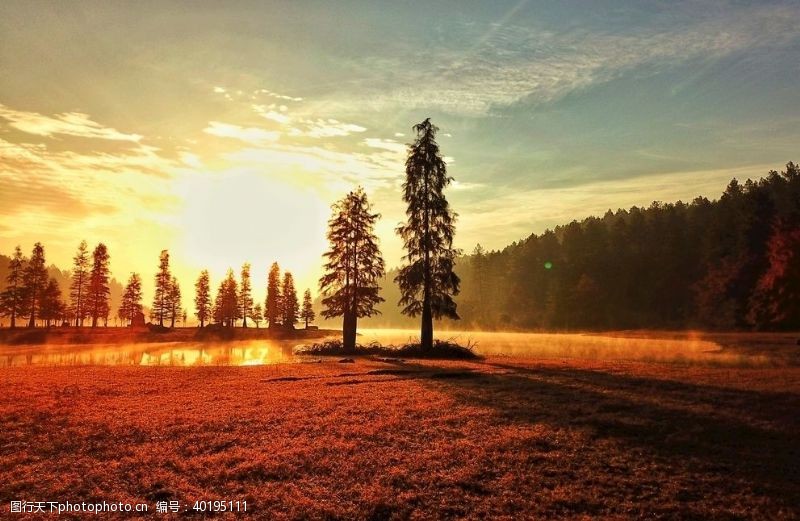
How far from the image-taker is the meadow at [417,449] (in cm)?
693

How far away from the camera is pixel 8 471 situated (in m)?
8.07

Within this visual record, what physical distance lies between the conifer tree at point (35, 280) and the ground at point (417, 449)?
80344mm

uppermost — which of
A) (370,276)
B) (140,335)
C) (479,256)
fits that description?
(479,256)

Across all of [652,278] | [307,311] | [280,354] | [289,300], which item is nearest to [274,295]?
[289,300]

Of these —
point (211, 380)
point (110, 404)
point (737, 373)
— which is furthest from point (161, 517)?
point (737, 373)

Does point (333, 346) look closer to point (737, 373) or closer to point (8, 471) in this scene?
point (737, 373)

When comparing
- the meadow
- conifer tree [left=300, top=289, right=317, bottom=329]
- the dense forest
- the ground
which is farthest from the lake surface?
conifer tree [left=300, top=289, right=317, bottom=329]

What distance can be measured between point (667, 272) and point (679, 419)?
9539 cm

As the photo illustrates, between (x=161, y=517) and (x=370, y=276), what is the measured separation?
3282 cm

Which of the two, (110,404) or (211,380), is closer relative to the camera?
(110,404)

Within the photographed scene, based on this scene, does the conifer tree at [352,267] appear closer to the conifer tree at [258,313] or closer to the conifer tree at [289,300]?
the conifer tree at [289,300]

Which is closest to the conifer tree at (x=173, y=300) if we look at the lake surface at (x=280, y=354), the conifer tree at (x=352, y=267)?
the lake surface at (x=280, y=354)

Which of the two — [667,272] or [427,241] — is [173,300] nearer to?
[427,241]

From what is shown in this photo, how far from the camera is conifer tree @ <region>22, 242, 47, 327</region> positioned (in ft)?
261
